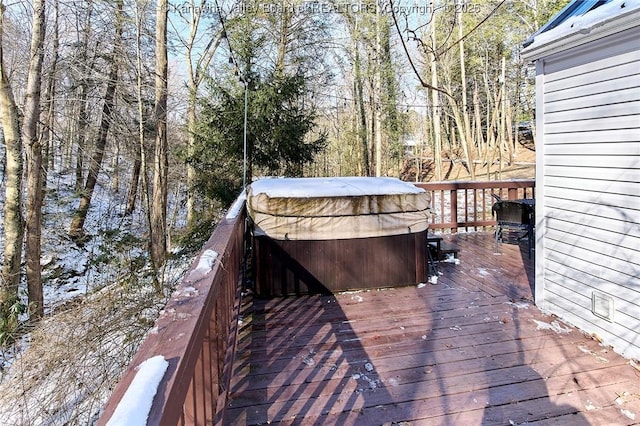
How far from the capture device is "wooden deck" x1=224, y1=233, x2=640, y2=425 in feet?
6.48

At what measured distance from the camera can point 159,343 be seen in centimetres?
101

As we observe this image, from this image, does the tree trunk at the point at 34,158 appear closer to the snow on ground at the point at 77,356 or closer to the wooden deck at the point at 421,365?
the snow on ground at the point at 77,356

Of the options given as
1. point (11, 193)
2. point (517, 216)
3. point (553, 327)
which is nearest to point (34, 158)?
point (11, 193)

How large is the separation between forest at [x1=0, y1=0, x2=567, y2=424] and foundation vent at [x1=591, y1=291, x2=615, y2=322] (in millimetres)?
1898

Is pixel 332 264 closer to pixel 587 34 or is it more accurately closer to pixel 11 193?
pixel 587 34

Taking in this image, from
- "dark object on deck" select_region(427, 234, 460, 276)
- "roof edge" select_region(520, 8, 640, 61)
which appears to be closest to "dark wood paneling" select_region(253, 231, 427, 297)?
"dark object on deck" select_region(427, 234, 460, 276)

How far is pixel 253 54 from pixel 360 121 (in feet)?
20.2

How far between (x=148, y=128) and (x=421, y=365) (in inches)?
328

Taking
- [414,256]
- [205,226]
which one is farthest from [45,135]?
[414,256]

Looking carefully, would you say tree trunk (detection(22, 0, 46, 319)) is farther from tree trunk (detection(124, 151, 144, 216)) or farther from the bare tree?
the bare tree

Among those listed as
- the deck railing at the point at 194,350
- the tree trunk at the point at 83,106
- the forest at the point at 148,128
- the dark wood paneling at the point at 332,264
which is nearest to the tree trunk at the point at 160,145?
Result: the forest at the point at 148,128

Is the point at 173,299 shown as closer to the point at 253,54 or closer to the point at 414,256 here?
the point at 414,256

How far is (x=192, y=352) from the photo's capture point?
106 centimetres

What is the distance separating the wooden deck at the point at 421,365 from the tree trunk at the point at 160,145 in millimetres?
5036
